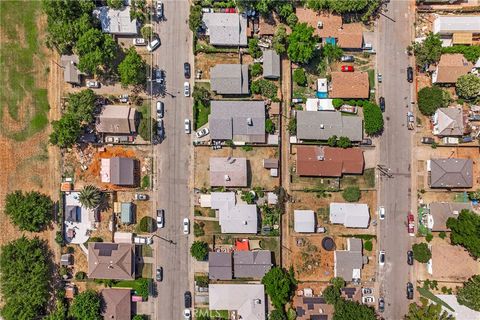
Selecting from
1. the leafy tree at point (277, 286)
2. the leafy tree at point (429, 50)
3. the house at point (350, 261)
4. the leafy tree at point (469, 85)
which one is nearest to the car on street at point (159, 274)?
the leafy tree at point (277, 286)

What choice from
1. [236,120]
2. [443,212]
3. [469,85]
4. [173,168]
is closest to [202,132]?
[236,120]

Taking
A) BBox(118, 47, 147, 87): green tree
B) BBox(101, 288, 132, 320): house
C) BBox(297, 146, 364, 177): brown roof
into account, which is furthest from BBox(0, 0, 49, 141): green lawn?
BBox(297, 146, 364, 177): brown roof

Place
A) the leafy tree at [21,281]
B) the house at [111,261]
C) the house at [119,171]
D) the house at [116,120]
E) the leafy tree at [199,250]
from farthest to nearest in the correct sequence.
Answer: the house at [119,171], the house at [116,120], the leafy tree at [199,250], the house at [111,261], the leafy tree at [21,281]

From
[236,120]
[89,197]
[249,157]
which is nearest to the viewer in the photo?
[89,197]

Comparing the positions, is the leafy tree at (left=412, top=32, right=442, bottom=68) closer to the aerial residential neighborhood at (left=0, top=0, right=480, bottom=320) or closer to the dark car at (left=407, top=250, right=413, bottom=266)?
the aerial residential neighborhood at (left=0, top=0, right=480, bottom=320)

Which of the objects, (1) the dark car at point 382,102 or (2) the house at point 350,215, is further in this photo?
(1) the dark car at point 382,102

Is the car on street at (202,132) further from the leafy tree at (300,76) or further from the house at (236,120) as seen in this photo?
the leafy tree at (300,76)

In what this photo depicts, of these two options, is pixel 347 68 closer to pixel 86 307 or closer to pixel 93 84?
pixel 93 84
